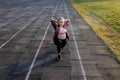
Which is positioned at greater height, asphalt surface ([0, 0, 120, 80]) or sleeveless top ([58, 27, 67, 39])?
sleeveless top ([58, 27, 67, 39])

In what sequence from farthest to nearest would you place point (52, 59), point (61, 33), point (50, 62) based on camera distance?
point (52, 59), point (61, 33), point (50, 62)

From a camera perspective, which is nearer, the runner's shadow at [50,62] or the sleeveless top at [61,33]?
the runner's shadow at [50,62]

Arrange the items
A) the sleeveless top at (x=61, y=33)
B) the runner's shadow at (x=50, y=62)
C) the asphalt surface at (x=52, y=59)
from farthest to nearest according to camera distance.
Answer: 1. the sleeveless top at (x=61, y=33)
2. the runner's shadow at (x=50, y=62)
3. the asphalt surface at (x=52, y=59)

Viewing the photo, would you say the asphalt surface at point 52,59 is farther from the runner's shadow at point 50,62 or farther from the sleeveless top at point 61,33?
the sleeveless top at point 61,33

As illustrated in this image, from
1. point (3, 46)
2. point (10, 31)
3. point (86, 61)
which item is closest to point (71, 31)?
point (10, 31)

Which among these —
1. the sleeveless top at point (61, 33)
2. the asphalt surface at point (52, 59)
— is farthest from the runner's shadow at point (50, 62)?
the sleeveless top at point (61, 33)

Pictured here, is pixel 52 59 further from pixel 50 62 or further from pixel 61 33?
pixel 61 33

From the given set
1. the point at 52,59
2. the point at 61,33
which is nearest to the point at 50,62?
the point at 52,59

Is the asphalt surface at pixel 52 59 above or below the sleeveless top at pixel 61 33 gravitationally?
below

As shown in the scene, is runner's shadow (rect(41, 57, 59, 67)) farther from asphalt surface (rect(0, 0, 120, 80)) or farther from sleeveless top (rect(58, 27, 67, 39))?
sleeveless top (rect(58, 27, 67, 39))

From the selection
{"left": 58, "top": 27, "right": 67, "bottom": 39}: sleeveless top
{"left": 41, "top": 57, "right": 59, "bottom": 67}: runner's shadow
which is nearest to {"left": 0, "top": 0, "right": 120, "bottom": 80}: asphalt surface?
{"left": 41, "top": 57, "right": 59, "bottom": 67}: runner's shadow

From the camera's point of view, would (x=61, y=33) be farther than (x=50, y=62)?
Yes

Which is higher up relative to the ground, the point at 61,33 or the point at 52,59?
the point at 61,33

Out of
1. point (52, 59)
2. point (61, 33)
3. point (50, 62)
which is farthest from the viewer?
point (52, 59)
